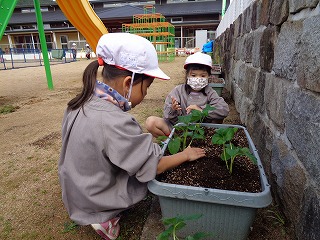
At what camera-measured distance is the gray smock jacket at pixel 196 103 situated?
2.16 m

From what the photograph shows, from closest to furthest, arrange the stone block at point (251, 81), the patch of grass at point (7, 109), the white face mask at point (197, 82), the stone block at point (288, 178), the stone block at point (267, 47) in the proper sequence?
the stone block at point (288, 178)
the stone block at point (267, 47)
the stone block at point (251, 81)
the white face mask at point (197, 82)
the patch of grass at point (7, 109)

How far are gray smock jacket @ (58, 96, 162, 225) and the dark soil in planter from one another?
0.17 meters

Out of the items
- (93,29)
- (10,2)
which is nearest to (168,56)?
(93,29)

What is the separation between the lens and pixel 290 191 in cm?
121

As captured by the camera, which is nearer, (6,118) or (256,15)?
(256,15)

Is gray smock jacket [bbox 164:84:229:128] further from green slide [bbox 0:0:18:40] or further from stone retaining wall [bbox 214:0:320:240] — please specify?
Answer: green slide [bbox 0:0:18:40]

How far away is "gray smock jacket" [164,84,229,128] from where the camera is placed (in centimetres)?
216

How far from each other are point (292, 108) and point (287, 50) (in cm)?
32

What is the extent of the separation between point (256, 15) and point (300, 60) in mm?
1211

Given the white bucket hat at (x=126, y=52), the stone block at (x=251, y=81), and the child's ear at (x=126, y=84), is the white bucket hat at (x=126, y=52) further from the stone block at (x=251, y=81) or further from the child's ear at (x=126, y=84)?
the stone block at (x=251, y=81)

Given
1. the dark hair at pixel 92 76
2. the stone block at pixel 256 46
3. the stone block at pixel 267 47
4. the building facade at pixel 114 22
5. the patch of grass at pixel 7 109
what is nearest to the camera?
the dark hair at pixel 92 76

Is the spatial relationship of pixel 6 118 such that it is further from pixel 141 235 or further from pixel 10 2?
pixel 141 235

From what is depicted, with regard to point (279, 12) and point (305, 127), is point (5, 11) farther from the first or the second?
point (305, 127)

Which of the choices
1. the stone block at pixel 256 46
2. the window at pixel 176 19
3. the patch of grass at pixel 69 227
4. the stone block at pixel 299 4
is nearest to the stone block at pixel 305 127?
the stone block at pixel 299 4
